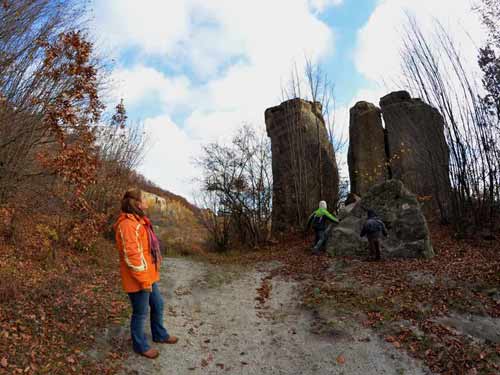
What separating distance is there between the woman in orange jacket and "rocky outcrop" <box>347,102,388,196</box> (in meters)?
12.6

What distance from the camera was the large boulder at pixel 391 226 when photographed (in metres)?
10.2

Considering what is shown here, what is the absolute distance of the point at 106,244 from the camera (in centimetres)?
1260

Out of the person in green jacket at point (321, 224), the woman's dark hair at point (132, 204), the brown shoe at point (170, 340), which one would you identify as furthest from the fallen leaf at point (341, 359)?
the person in green jacket at point (321, 224)

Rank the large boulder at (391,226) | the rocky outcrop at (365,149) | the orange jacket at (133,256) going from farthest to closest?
the rocky outcrop at (365,149)
the large boulder at (391,226)
the orange jacket at (133,256)

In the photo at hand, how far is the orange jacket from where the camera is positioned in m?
4.69

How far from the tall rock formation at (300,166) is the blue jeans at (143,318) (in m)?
10.5

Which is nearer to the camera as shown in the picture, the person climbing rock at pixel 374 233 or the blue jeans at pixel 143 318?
the blue jeans at pixel 143 318

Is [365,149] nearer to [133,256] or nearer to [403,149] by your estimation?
[403,149]

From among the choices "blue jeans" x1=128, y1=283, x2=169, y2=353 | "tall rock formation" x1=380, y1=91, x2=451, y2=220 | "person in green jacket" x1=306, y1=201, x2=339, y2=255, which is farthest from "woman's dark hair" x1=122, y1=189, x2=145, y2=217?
"tall rock formation" x1=380, y1=91, x2=451, y2=220

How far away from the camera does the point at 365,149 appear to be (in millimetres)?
16875

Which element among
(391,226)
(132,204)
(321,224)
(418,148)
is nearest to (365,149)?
(418,148)

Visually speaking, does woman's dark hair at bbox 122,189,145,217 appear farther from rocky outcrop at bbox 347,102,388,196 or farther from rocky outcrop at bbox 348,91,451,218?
rocky outcrop at bbox 347,102,388,196

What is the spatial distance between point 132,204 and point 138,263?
79 cm

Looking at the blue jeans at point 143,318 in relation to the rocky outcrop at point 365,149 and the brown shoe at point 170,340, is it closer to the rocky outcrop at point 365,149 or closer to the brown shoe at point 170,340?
the brown shoe at point 170,340
